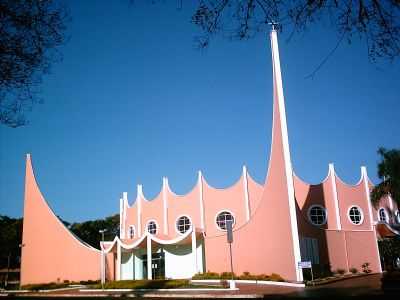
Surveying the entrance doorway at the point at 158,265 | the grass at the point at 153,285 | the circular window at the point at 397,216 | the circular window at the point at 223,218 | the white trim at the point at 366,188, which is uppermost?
the white trim at the point at 366,188

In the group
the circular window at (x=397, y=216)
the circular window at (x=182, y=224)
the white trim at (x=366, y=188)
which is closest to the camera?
the white trim at (x=366, y=188)

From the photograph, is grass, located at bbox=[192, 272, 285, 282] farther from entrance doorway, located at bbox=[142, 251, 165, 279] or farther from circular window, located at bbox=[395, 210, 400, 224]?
circular window, located at bbox=[395, 210, 400, 224]

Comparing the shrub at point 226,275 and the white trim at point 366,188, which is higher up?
the white trim at point 366,188

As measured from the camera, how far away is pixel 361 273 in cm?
2394

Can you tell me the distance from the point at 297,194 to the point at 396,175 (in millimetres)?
5942

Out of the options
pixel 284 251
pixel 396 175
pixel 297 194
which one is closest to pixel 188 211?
pixel 297 194

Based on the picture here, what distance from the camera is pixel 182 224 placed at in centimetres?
3058

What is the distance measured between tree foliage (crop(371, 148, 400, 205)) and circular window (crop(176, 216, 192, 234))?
1265 cm

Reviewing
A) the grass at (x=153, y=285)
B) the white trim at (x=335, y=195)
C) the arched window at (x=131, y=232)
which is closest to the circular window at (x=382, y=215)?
the white trim at (x=335, y=195)

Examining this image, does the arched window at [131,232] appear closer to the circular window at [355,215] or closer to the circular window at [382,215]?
the circular window at [355,215]

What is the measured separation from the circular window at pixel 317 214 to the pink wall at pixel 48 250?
14.7 metres

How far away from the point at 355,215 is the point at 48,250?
22.2 meters

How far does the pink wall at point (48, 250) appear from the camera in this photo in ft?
97.8

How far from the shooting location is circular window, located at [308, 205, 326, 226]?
1029 inches
